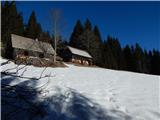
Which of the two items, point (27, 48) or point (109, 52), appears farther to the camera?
point (109, 52)

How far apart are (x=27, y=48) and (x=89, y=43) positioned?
2103 centimetres

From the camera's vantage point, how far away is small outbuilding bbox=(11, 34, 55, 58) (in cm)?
3212

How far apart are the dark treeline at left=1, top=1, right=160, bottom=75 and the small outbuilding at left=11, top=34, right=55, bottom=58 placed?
1533mm

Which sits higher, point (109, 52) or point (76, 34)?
point (76, 34)

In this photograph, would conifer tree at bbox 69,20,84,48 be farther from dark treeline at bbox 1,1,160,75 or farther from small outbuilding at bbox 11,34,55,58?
small outbuilding at bbox 11,34,55,58

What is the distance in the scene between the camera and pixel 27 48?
33250 millimetres

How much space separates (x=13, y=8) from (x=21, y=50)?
12.8 metres

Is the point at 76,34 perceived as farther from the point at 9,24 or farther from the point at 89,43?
the point at 9,24

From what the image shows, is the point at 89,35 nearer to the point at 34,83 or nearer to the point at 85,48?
the point at 85,48

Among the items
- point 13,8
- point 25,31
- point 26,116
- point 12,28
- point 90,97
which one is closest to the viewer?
point 26,116

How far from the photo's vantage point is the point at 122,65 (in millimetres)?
51562

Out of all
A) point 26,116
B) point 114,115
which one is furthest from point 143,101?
point 26,116

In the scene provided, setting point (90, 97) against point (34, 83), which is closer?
point (90, 97)

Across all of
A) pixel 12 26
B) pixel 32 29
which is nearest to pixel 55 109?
pixel 12 26
